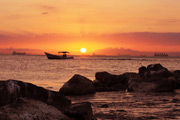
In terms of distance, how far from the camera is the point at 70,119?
8.88 meters

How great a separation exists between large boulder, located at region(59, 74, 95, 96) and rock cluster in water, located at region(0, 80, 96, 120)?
7.24 meters

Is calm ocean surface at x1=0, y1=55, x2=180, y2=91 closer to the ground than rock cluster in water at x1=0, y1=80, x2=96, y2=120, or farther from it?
closer to the ground

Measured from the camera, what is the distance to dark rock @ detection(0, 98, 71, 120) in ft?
24.5

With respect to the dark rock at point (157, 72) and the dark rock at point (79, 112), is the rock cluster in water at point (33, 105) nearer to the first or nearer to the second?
the dark rock at point (79, 112)

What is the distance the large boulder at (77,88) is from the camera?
18.7m

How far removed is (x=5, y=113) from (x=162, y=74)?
19.1 metres

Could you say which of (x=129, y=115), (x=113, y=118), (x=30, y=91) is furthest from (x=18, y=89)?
(x=129, y=115)

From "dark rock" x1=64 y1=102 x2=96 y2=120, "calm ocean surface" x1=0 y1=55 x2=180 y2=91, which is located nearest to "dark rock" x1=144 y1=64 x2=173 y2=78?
"calm ocean surface" x1=0 y1=55 x2=180 y2=91

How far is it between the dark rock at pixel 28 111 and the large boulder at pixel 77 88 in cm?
983

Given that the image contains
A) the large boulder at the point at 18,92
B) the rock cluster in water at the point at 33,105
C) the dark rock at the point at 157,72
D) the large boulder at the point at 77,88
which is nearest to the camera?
the rock cluster in water at the point at 33,105

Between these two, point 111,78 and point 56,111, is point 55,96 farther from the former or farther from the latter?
point 111,78

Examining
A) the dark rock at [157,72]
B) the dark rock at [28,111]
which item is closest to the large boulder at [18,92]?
the dark rock at [28,111]

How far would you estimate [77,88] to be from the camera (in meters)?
18.8

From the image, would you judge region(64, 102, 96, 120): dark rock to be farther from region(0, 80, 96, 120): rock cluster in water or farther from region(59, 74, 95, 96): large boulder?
region(59, 74, 95, 96): large boulder
